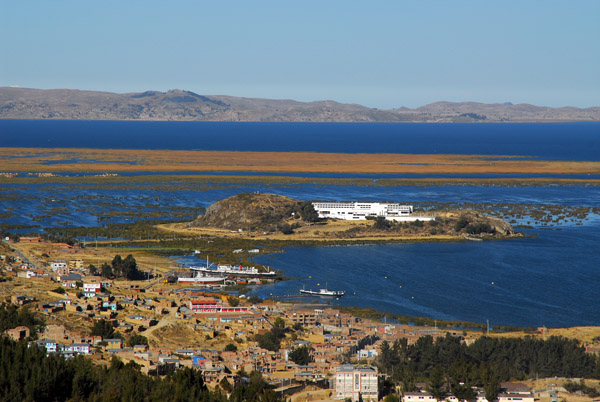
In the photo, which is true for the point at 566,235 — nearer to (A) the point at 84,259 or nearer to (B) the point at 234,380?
(A) the point at 84,259

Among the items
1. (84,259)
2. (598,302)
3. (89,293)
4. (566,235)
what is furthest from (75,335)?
(566,235)

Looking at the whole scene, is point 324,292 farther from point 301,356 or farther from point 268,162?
point 268,162

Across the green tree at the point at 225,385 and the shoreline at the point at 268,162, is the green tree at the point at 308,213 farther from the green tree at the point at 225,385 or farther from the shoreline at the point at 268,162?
the shoreline at the point at 268,162

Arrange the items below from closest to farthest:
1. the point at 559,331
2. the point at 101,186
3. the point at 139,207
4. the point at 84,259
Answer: the point at 559,331, the point at 84,259, the point at 139,207, the point at 101,186

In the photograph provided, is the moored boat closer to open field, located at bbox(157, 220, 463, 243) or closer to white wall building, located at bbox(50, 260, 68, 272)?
white wall building, located at bbox(50, 260, 68, 272)

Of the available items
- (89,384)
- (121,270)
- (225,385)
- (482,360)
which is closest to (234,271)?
(121,270)

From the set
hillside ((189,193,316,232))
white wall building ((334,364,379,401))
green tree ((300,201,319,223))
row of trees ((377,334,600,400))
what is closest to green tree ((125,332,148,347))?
white wall building ((334,364,379,401))
